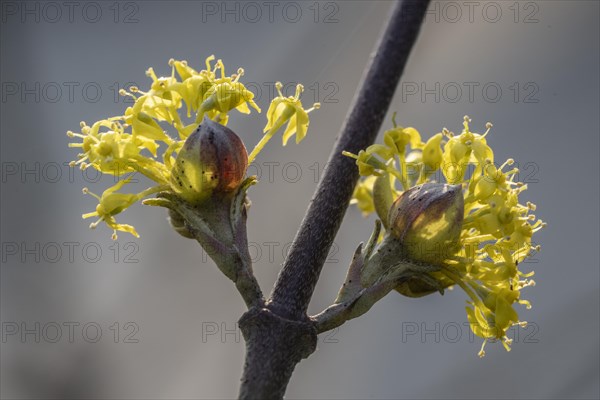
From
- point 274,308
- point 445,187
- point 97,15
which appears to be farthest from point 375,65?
point 97,15

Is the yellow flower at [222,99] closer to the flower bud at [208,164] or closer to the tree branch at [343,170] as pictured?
the flower bud at [208,164]

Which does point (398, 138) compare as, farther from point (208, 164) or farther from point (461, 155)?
point (208, 164)

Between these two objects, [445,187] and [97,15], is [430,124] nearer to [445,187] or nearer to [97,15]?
[97,15]

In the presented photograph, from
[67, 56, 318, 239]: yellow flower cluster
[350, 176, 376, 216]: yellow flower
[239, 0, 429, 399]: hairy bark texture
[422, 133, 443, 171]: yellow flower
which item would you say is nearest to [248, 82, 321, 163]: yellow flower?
[67, 56, 318, 239]: yellow flower cluster

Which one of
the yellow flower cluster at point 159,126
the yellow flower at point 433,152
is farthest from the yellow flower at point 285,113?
the yellow flower at point 433,152

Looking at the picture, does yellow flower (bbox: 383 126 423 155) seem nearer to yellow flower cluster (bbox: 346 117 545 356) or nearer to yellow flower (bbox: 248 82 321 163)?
yellow flower cluster (bbox: 346 117 545 356)

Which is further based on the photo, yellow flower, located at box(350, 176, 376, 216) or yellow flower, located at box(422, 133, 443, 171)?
yellow flower, located at box(350, 176, 376, 216)
